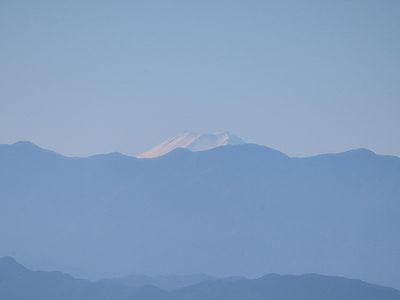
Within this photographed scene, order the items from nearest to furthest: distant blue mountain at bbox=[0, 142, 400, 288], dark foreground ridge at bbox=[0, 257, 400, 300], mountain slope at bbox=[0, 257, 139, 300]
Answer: dark foreground ridge at bbox=[0, 257, 400, 300] < mountain slope at bbox=[0, 257, 139, 300] < distant blue mountain at bbox=[0, 142, 400, 288]

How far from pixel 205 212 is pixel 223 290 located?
77.5 metres

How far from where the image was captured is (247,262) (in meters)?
142

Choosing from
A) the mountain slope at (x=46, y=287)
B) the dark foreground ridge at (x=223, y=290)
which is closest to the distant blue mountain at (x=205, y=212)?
the mountain slope at (x=46, y=287)

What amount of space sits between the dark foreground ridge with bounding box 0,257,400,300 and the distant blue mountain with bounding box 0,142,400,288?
45.9 meters

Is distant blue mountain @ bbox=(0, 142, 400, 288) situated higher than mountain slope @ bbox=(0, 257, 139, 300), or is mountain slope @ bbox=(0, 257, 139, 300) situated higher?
distant blue mountain @ bbox=(0, 142, 400, 288)

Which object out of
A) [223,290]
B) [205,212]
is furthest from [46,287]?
[205,212]

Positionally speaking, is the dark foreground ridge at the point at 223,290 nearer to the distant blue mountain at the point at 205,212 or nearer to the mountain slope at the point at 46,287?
the mountain slope at the point at 46,287

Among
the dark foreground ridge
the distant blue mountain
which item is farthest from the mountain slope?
the distant blue mountain

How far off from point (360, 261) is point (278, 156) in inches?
1567

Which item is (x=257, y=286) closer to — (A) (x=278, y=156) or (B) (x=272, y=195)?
(B) (x=272, y=195)

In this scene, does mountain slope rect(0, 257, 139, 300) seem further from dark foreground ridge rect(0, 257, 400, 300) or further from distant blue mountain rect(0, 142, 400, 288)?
distant blue mountain rect(0, 142, 400, 288)

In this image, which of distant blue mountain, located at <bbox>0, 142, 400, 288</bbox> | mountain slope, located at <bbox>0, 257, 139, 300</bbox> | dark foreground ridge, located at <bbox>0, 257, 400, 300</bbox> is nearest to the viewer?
dark foreground ridge, located at <bbox>0, 257, 400, 300</bbox>

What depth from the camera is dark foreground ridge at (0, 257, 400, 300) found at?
79400 millimetres

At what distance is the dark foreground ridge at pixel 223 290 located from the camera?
260 feet
